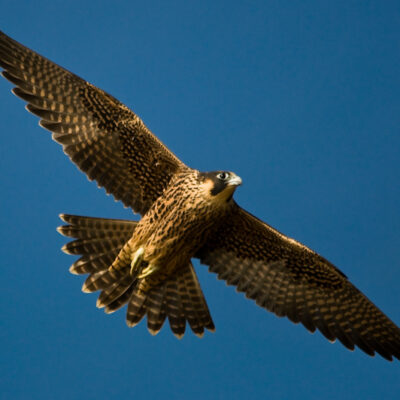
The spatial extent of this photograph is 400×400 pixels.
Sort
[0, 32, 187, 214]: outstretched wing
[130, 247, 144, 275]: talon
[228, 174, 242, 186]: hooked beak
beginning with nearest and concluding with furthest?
[228, 174, 242, 186]: hooked beak < [130, 247, 144, 275]: talon < [0, 32, 187, 214]: outstretched wing

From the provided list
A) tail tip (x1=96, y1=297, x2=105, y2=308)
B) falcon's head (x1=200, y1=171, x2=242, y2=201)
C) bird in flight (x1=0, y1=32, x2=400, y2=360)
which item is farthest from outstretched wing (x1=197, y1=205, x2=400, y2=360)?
tail tip (x1=96, y1=297, x2=105, y2=308)

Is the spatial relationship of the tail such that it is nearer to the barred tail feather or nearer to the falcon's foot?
the barred tail feather

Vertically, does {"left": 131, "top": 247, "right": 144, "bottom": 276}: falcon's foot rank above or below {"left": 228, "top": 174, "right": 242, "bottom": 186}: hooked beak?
below

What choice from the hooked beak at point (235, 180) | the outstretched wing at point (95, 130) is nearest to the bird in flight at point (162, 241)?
the outstretched wing at point (95, 130)

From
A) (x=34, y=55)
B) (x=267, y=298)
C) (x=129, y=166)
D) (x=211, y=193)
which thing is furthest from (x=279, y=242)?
(x=34, y=55)

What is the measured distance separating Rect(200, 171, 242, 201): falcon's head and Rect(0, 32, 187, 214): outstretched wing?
63 centimetres

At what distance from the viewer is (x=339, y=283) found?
809 centimetres

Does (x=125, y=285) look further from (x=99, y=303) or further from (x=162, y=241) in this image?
(x=162, y=241)

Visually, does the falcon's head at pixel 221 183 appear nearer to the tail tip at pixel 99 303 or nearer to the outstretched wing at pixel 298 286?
the outstretched wing at pixel 298 286

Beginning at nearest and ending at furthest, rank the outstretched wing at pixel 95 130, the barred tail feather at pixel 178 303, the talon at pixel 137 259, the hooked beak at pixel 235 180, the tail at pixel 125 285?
the hooked beak at pixel 235 180, the talon at pixel 137 259, the outstretched wing at pixel 95 130, the tail at pixel 125 285, the barred tail feather at pixel 178 303

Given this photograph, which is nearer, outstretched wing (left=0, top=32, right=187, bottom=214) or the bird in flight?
the bird in flight

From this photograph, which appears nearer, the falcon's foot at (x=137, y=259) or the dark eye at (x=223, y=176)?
the dark eye at (x=223, y=176)

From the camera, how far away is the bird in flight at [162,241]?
7.52 meters

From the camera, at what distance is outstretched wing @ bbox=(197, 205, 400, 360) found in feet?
26.4
